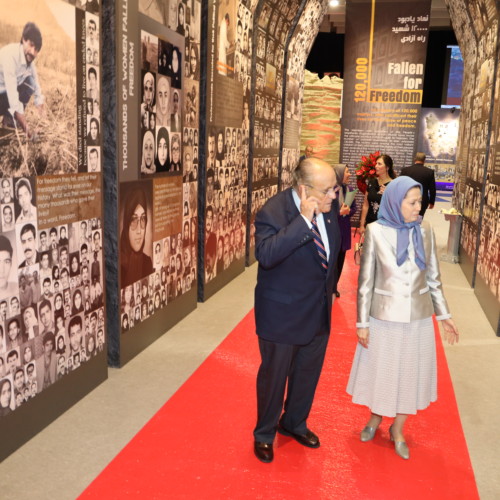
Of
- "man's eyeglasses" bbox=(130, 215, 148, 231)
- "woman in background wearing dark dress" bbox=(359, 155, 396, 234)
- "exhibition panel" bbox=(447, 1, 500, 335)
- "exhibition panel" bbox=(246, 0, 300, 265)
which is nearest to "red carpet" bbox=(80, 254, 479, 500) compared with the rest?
"man's eyeglasses" bbox=(130, 215, 148, 231)

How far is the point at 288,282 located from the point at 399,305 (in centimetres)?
68

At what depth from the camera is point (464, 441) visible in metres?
3.61

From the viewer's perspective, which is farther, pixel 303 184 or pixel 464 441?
pixel 464 441

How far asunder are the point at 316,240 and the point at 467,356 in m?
2.98

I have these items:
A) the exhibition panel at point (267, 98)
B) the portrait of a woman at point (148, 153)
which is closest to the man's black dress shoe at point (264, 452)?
the portrait of a woman at point (148, 153)

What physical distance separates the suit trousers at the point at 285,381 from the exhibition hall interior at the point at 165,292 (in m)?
0.10

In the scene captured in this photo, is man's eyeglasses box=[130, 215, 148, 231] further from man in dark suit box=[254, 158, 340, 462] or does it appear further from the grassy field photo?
man in dark suit box=[254, 158, 340, 462]

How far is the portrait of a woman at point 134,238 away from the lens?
14.7 ft

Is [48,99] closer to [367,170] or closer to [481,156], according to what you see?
[367,170]

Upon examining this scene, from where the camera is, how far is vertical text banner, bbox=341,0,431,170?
39.7ft

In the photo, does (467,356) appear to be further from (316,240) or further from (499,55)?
(499,55)

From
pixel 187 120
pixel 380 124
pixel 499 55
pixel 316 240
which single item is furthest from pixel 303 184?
pixel 380 124

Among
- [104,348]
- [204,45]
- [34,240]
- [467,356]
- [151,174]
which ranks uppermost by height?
[204,45]

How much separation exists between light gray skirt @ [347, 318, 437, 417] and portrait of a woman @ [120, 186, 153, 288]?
211 centimetres
